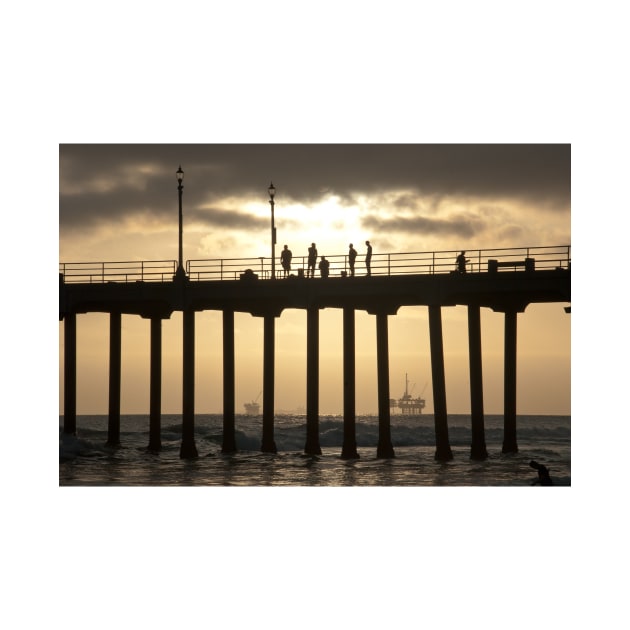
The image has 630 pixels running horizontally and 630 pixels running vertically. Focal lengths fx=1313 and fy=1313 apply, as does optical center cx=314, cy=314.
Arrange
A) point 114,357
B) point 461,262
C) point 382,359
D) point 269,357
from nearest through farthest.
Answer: point 461,262 < point 382,359 < point 269,357 < point 114,357

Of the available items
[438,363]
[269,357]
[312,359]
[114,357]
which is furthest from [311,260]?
[114,357]

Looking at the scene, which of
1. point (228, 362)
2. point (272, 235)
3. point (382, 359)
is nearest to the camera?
point (272, 235)

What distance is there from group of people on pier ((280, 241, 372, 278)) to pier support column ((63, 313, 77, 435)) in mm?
9518

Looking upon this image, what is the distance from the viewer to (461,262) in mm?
43594

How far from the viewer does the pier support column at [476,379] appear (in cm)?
4528

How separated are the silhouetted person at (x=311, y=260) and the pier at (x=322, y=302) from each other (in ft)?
0.83

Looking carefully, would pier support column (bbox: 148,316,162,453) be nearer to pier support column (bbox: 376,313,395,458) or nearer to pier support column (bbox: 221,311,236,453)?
pier support column (bbox: 221,311,236,453)

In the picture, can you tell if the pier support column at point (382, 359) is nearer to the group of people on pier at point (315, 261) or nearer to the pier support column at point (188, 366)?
the group of people on pier at point (315, 261)

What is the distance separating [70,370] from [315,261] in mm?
11775

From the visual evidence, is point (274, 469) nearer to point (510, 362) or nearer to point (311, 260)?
point (311, 260)

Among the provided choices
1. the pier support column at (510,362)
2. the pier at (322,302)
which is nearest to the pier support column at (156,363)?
the pier at (322,302)

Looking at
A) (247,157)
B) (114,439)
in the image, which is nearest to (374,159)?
(247,157)
